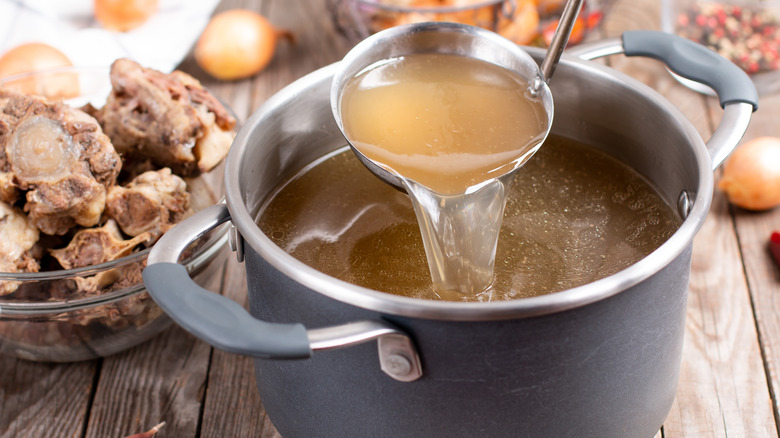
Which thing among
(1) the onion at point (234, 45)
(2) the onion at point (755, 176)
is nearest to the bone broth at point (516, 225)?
(2) the onion at point (755, 176)

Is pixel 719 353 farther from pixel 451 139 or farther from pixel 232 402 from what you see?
pixel 232 402

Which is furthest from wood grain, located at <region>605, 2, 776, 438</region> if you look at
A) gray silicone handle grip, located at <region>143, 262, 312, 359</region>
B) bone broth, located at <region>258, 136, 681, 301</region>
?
gray silicone handle grip, located at <region>143, 262, 312, 359</region>

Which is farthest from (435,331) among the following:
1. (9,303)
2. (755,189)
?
(755,189)

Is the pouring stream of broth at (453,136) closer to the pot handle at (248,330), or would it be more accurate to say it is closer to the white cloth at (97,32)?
the pot handle at (248,330)

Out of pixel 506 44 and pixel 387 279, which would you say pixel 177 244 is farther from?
pixel 506 44

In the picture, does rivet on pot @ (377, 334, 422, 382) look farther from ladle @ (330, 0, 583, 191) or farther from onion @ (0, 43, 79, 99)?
onion @ (0, 43, 79, 99)

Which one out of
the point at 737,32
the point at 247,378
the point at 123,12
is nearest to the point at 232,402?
the point at 247,378
